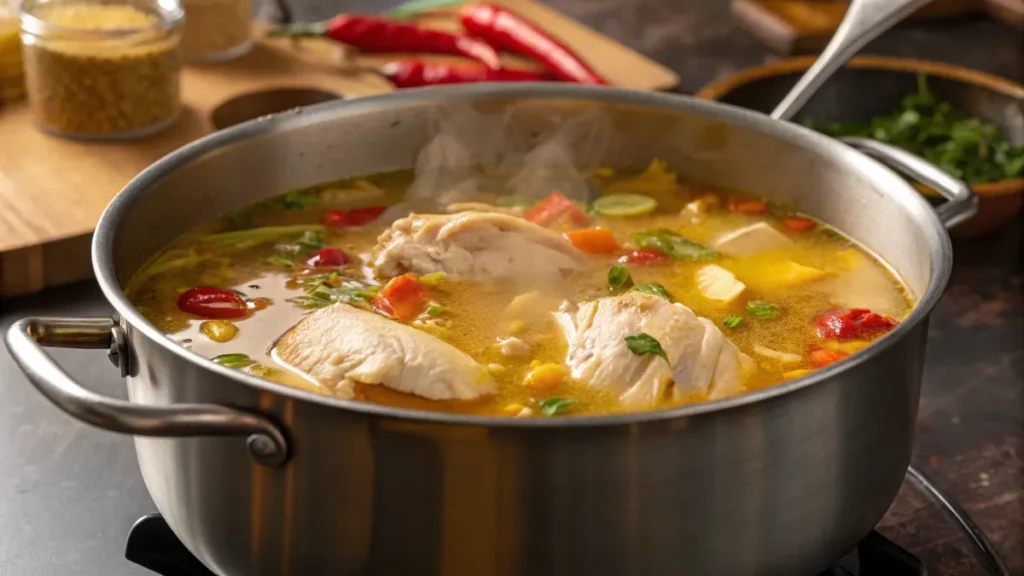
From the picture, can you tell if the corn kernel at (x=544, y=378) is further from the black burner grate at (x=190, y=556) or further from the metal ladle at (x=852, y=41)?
the metal ladle at (x=852, y=41)

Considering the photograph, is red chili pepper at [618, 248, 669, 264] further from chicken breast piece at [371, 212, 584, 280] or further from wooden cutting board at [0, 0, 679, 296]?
wooden cutting board at [0, 0, 679, 296]

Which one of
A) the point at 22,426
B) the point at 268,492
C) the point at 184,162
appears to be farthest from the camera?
the point at 22,426

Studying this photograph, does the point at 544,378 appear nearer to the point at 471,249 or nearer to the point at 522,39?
the point at 471,249

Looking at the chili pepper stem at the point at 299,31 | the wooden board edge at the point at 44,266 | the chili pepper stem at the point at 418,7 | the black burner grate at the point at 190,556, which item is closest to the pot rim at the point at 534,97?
the black burner grate at the point at 190,556

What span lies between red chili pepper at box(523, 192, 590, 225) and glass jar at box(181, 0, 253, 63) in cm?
144

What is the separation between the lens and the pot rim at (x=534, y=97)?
130 cm

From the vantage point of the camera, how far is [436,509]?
1369 mm

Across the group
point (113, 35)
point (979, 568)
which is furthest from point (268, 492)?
point (113, 35)

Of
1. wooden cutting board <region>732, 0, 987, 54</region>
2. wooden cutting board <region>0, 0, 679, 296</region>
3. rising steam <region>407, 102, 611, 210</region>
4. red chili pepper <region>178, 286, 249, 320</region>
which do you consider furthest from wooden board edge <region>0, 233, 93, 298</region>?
wooden cutting board <region>732, 0, 987, 54</region>

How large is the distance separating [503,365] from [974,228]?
1.51 metres

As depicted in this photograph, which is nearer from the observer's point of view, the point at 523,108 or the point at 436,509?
→ the point at 436,509

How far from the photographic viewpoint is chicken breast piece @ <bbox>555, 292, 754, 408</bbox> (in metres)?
1.74

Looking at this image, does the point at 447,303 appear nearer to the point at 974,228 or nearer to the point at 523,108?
the point at 523,108

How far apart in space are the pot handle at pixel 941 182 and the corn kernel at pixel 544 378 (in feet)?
2.17
